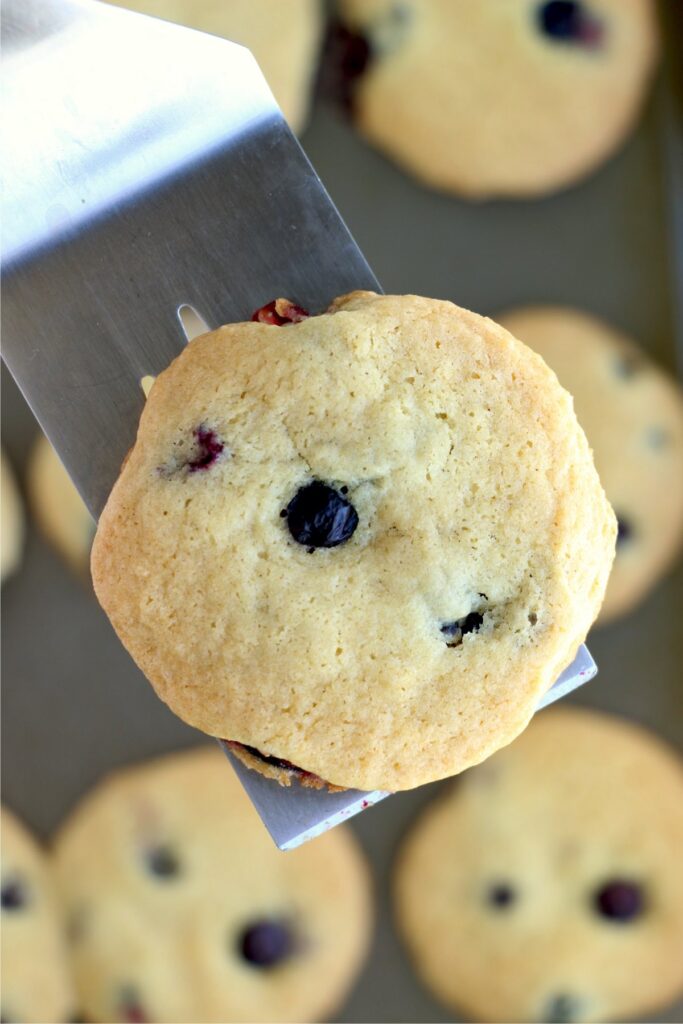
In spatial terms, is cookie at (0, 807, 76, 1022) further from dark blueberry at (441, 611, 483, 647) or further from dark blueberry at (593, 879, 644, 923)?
dark blueberry at (441, 611, 483, 647)

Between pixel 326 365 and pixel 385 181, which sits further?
pixel 385 181

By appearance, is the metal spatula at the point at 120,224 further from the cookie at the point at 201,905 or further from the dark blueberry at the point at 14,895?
the dark blueberry at the point at 14,895

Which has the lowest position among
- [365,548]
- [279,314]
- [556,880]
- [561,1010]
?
[561,1010]

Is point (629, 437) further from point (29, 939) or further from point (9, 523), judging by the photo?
point (29, 939)

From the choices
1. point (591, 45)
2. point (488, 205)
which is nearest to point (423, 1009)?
point (488, 205)

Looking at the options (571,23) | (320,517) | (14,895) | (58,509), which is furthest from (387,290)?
(14,895)

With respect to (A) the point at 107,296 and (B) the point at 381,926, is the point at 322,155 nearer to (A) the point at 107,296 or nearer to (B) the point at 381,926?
(A) the point at 107,296
